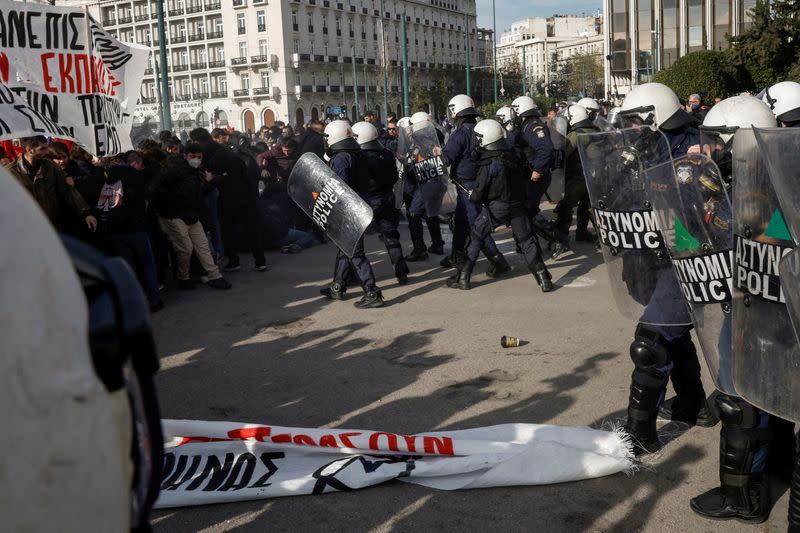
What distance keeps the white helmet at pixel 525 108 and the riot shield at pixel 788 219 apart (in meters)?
7.90

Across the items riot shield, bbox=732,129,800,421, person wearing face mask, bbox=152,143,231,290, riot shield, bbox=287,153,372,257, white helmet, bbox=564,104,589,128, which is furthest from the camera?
white helmet, bbox=564,104,589,128

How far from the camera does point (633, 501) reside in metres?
3.36

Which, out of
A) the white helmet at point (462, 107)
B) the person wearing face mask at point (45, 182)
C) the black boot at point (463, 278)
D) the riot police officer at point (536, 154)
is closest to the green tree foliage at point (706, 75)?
the riot police officer at point (536, 154)

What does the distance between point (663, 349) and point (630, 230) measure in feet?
1.92

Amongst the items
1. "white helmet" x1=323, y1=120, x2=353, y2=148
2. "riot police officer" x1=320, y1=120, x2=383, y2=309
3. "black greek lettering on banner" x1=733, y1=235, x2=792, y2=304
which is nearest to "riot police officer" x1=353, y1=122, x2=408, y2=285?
"riot police officer" x1=320, y1=120, x2=383, y2=309

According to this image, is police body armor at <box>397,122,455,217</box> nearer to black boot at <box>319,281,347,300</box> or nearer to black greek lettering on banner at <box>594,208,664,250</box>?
black boot at <box>319,281,347,300</box>

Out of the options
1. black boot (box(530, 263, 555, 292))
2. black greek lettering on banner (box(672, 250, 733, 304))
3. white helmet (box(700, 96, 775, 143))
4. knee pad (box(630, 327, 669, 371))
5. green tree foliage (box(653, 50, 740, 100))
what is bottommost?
black boot (box(530, 263, 555, 292))

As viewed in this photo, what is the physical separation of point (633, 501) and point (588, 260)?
5977mm

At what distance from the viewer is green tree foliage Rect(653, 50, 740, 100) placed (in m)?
25.5

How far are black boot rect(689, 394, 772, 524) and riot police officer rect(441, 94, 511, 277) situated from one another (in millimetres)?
5137

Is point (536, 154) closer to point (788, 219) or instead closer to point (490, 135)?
point (490, 135)

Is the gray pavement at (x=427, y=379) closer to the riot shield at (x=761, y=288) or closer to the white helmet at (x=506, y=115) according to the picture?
the riot shield at (x=761, y=288)

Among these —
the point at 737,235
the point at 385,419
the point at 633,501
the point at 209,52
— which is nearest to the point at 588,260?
the point at 385,419

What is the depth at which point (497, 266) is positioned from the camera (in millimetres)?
8414
